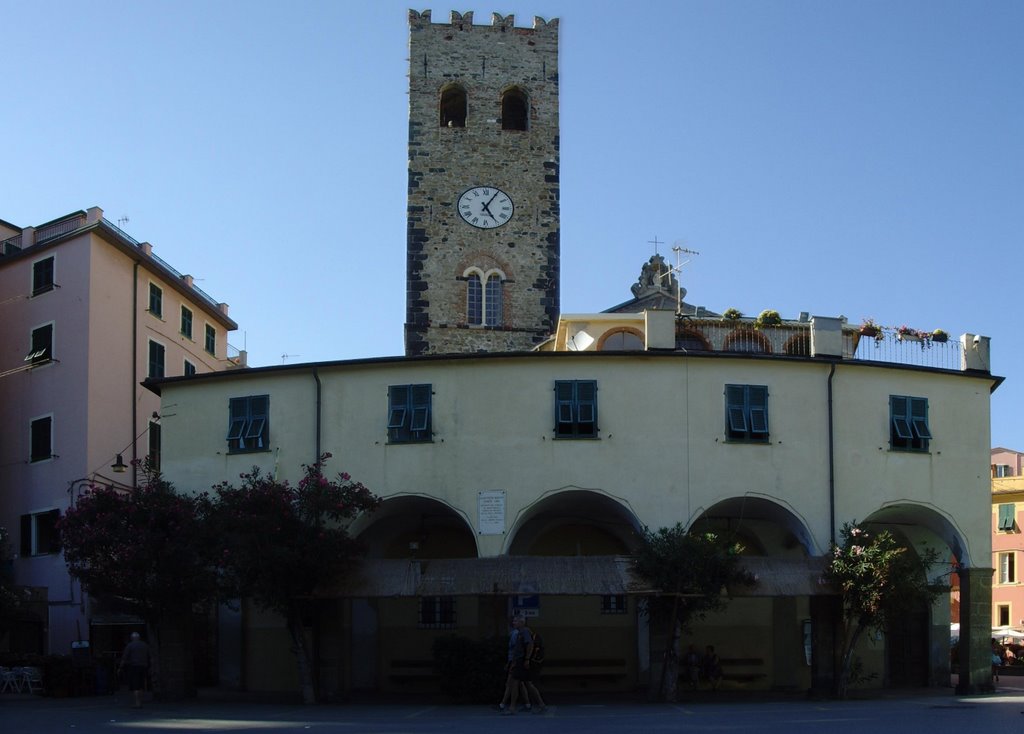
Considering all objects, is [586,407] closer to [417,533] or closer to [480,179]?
[417,533]

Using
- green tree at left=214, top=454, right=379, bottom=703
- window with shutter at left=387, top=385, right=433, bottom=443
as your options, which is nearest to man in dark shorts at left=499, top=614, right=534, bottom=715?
green tree at left=214, top=454, right=379, bottom=703

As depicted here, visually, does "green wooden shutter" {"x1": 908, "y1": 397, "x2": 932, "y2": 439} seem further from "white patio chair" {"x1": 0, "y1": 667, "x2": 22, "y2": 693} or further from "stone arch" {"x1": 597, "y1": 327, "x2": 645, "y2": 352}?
"white patio chair" {"x1": 0, "y1": 667, "x2": 22, "y2": 693}

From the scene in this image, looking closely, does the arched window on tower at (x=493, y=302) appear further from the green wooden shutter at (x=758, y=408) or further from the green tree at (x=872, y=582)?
the green tree at (x=872, y=582)

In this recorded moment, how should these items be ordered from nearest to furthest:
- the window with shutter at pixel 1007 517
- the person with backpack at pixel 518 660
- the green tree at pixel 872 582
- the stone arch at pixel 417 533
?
the person with backpack at pixel 518 660, the green tree at pixel 872 582, the stone arch at pixel 417 533, the window with shutter at pixel 1007 517

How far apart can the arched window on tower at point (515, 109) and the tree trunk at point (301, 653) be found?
2491 centimetres

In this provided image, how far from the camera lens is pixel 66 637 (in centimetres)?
3972

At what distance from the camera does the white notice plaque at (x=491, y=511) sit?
29312 mm

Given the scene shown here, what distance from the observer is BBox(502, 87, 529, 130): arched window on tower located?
49.4 m

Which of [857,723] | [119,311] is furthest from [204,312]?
[857,723]

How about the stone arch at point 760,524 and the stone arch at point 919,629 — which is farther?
the stone arch at point 919,629

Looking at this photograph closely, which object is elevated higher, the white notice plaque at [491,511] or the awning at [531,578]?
the white notice plaque at [491,511]

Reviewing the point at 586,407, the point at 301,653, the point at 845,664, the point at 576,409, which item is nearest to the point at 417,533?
the point at 301,653

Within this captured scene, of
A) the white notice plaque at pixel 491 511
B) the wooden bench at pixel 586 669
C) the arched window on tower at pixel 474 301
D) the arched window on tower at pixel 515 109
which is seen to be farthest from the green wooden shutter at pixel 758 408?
the arched window on tower at pixel 515 109

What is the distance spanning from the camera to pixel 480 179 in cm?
4831
